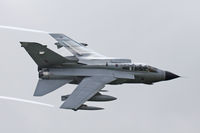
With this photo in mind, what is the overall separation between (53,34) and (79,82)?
1236 centimetres

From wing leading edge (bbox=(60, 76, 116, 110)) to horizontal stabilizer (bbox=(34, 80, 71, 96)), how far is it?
103 inches

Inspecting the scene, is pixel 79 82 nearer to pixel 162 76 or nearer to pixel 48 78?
pixel 48 78

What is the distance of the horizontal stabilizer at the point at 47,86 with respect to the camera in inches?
2783

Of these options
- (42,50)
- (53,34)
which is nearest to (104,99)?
(42,50)

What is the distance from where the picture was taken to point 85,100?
6588 centimetres

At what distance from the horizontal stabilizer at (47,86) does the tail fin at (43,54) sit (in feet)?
6.71

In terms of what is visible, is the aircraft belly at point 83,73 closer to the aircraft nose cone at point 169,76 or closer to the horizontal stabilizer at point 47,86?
the horizontal stabilizer at point 47,86

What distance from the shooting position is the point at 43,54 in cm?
7281

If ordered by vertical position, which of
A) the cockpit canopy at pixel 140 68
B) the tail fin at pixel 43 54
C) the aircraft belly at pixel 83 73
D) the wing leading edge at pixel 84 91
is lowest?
the wing leading edge at pixel 84 91

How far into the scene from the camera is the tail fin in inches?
2859

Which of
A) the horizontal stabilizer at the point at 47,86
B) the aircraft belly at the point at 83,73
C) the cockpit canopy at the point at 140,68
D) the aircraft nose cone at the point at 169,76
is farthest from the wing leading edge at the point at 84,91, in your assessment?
the aircraft nose cone at the point at 169,76

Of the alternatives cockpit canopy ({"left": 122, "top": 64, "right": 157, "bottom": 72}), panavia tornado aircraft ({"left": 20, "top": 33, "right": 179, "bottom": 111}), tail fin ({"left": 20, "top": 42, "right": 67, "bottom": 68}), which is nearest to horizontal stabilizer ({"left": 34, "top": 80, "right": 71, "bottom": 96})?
panavia tornado aircraft ({"left": 20, "top": 33, "right": 179, "bottom": 111})

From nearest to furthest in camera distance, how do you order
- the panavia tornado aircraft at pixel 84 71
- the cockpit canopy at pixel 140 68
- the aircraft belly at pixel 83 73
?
the panavia tornado aircraft at pixel 84 71, the aircraft belly at pixel 83 73, the cockpit canopy at pixel 140 68

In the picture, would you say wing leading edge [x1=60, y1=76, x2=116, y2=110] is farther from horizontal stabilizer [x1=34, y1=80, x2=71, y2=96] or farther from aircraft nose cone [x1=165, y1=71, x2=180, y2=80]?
aircraft nose cone [x1=165, y1=71, x2=180, y2=80]
